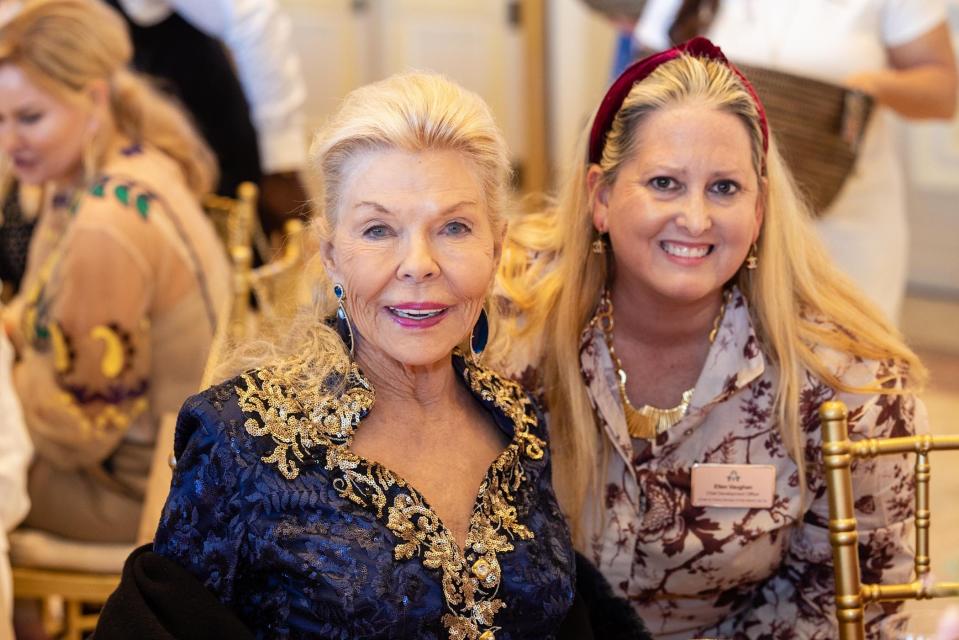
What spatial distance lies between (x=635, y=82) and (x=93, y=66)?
1.45m

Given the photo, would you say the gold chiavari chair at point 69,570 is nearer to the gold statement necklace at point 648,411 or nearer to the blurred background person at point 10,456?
the blurred background person at point 10,456

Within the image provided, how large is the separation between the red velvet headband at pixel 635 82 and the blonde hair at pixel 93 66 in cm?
134

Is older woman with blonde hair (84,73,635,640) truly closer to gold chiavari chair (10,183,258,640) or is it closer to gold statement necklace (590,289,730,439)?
gold statement necklace (590,289,730,439)

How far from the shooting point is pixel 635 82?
2109 millimetres

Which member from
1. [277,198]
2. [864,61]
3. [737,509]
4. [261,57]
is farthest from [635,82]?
[277,198]

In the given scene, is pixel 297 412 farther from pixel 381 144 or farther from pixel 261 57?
pixel 261 57

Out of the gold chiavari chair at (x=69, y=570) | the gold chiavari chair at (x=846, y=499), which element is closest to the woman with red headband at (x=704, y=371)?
the gold chiavari chair at (x=846, y=499)

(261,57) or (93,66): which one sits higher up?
(93,66)

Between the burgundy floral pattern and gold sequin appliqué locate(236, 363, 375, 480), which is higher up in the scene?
gold sequin appliqué locate(236, 363, 375, 480)

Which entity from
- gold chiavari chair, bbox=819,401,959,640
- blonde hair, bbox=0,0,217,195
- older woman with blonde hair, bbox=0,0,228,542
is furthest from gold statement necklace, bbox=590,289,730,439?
blonde hair, bbox=0,0,217,195

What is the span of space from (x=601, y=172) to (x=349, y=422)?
71cm

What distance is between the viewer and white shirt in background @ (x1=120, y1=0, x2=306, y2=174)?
12.9 ft

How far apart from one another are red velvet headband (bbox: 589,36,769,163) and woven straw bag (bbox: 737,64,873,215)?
71cm

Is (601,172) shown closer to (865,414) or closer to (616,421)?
(616,421)
